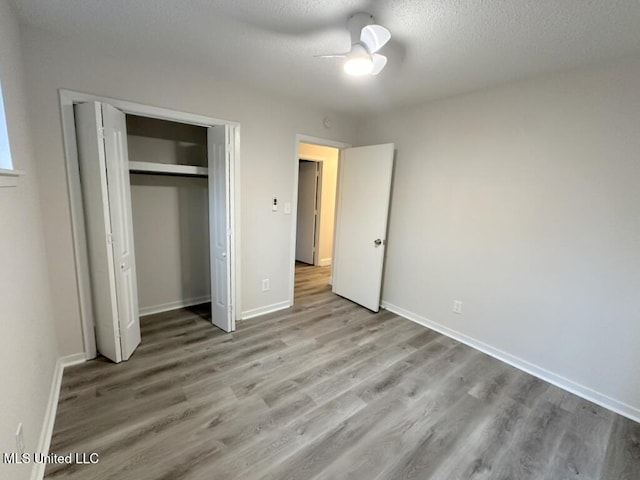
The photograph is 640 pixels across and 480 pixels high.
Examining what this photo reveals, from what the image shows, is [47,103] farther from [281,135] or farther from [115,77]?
[281,135]

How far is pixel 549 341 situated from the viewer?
7.64ft

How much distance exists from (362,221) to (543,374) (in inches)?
89.3

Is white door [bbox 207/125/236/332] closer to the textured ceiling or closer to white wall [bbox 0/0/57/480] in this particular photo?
the textured ceiling

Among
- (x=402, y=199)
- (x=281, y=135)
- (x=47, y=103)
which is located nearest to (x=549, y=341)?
(x=402, y=199)

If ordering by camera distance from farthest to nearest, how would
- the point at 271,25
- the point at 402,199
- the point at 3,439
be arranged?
the point at 402,199 → the point at 271,25 → the point at 3,439

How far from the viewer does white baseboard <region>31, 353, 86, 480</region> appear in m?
1.36

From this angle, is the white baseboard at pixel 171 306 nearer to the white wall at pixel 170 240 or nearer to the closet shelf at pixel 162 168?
the white wall at pixel 170 240

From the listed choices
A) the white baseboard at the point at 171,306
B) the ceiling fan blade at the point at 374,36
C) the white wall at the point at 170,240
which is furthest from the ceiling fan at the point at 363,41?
the white baseboard at the point at 171,306

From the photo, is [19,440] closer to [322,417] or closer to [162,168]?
[322,417]

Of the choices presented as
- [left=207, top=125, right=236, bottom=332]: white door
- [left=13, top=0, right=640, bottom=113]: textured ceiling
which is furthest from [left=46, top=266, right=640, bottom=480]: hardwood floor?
[left=13, top=0, right=640, bottom=113]: textured ceiling

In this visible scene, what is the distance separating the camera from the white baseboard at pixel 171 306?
3105 mm

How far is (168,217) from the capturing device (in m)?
3.15

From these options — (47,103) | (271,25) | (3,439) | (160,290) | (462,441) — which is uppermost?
(271,25)

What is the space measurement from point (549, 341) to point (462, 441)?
1277mm
